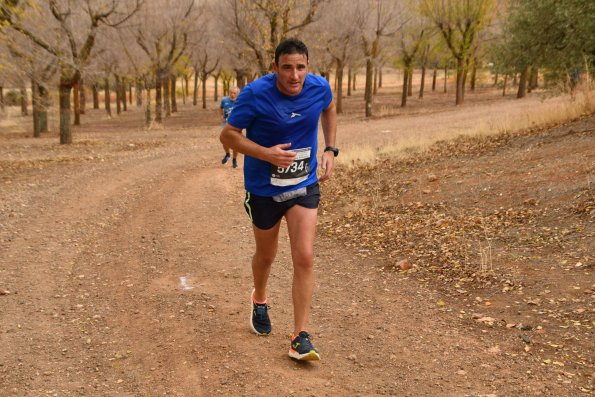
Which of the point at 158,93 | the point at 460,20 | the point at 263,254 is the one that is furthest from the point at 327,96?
the point at 460,20

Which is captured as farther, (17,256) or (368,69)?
(368,69)

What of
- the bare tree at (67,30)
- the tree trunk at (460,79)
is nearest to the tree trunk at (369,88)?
the tree trunk at (460,79)

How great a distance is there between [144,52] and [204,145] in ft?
47.1

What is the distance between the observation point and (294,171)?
3.97m

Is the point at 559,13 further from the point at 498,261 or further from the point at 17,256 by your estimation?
the point at 17,256

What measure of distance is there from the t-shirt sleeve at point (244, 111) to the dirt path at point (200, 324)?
1665 millimetres

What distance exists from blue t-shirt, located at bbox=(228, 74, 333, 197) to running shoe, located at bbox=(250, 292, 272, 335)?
3.42 feet

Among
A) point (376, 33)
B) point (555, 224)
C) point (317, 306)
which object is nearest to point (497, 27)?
point (376, 33)

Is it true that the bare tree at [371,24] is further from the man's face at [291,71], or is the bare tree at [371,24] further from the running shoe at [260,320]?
the man's face at [291,71]

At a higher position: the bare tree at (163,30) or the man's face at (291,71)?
the bare tree at (163,30)

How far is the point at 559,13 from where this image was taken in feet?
41.9

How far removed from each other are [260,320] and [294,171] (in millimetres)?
1314

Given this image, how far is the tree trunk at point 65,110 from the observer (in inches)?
787

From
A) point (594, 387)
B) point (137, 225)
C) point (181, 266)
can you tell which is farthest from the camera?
point (137, 225)
